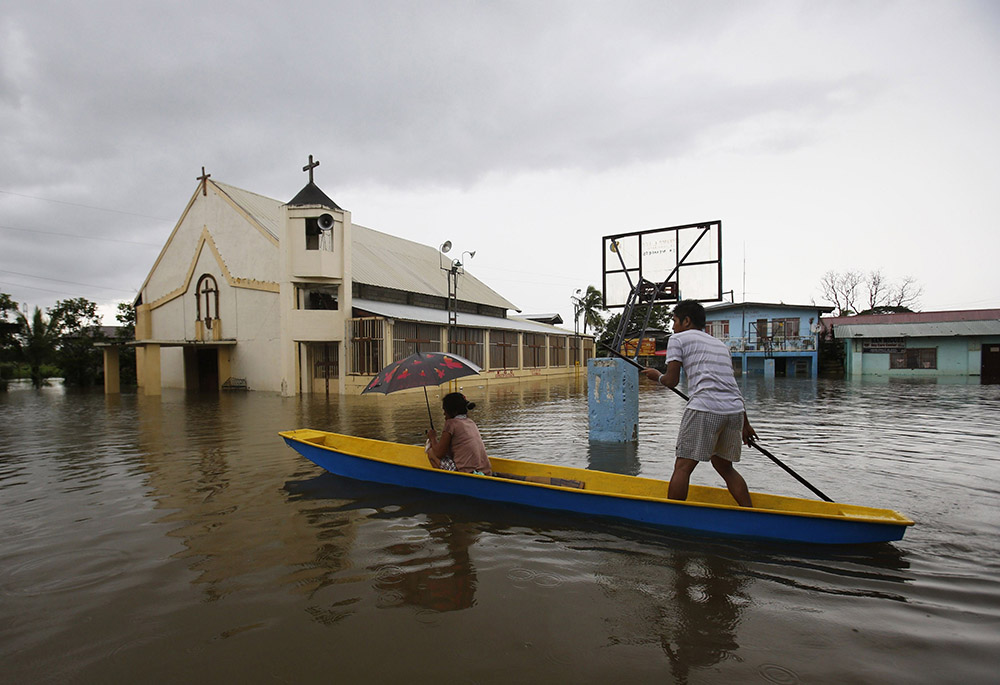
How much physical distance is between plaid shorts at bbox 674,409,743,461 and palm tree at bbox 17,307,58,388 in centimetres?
4403

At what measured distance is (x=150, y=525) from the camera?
206 inches

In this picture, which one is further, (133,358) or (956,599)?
(133,358)

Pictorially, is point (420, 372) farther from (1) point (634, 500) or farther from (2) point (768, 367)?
(2) point (768, 367)

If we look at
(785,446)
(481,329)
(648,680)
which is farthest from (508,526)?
(481,329)

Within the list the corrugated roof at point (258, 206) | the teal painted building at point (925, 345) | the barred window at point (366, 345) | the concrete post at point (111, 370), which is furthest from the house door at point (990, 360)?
the concrete post at point (111, 370)

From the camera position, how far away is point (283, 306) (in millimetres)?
22938

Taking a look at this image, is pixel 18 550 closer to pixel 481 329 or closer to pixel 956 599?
pixel 956 599

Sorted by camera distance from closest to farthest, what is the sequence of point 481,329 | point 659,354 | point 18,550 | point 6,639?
point 6,639
point 18,550
point 481,329
point 659,354

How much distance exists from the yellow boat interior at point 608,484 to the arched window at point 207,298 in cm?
2128

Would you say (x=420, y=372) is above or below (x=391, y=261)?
below

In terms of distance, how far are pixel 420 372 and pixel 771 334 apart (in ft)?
126

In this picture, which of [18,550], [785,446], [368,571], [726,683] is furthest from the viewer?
[785,446]

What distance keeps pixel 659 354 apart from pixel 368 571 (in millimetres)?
43113

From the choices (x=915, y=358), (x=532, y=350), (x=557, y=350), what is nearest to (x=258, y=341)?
(x=532, y=350)
